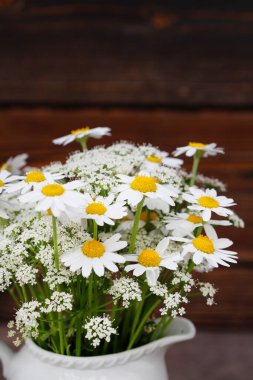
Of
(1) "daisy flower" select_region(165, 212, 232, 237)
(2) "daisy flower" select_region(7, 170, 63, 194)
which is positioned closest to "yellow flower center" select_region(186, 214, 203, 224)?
(1) "daisy flower" select_region(165, 212, 232, 237)

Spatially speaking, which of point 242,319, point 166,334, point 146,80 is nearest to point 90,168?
point 166,334

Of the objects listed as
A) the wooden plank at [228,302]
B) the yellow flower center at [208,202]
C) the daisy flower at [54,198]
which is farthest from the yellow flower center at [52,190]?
the wooden plank at [228,302]

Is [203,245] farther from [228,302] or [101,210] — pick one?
[228,302]

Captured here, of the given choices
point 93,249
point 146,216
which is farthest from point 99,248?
point 146,216

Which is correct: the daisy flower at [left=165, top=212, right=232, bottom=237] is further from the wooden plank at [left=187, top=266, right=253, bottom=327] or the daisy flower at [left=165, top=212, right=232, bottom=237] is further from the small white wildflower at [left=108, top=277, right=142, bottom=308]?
the wooden plank at [left=187, top=266, right=253, bottom=327]

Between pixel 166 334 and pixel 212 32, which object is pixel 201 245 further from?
pixel 212 32
